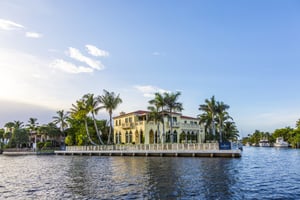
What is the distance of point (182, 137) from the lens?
6962 centimetres

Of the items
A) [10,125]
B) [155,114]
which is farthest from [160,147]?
[10,125]

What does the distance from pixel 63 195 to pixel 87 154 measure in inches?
1988

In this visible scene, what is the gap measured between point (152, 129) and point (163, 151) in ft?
56.6

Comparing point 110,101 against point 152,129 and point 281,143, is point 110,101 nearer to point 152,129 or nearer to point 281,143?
point 152,129

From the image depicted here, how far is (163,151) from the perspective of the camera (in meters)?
51.2

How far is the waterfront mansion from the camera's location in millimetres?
67062

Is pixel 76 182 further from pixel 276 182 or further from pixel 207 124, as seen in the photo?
pixel 207 124

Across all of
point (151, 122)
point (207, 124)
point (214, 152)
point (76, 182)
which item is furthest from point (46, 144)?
point (76, 182)

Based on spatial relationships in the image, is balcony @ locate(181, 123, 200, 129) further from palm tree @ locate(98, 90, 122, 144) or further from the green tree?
the green tree

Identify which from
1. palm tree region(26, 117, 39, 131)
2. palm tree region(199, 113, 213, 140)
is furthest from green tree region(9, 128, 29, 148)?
palm tree region(199, 113, 213, 140)

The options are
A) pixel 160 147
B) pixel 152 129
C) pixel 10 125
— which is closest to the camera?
pixel 160 147

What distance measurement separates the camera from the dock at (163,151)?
44.3 metres

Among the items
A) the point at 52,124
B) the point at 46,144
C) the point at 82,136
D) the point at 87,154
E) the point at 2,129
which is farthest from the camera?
the point at 2,129

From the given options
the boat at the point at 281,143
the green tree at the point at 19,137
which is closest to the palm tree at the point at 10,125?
the green tree at the point at 19,137
